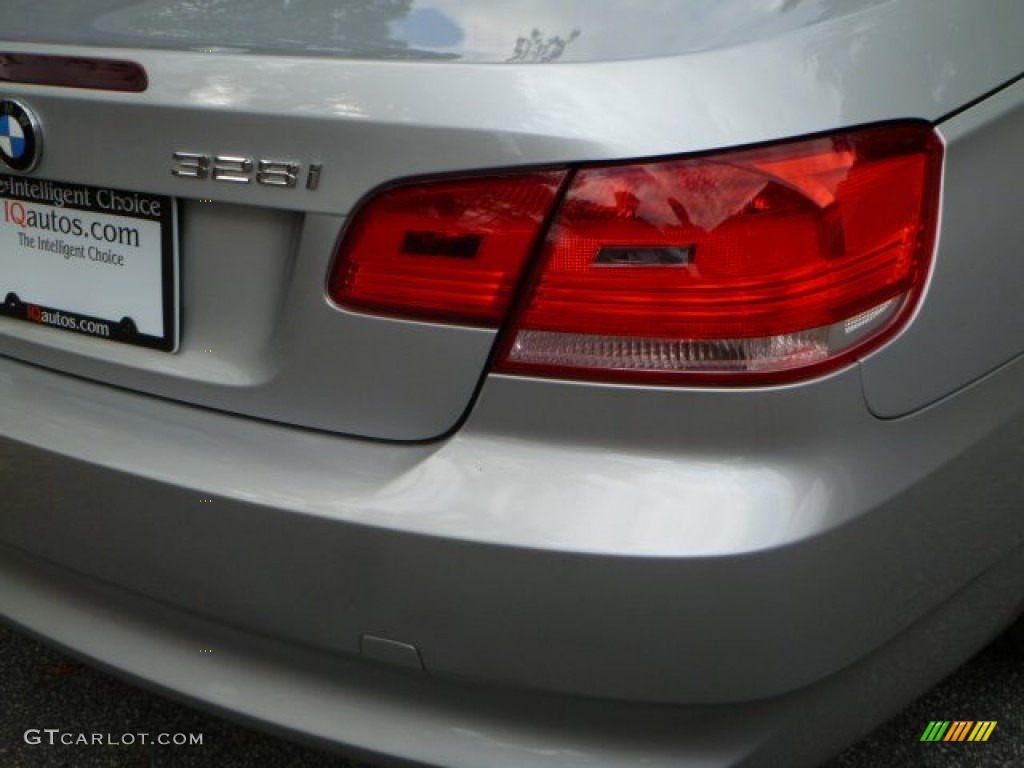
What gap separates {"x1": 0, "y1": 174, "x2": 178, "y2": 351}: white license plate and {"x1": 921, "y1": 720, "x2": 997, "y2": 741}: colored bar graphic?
1.58m

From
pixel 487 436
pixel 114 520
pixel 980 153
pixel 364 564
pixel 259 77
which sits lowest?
pixel 114 520

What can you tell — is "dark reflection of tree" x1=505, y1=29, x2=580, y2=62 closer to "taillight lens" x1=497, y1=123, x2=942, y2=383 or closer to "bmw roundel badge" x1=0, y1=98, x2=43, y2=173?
"taillight lens" x1=497, y1=123, x2=942, y2=383

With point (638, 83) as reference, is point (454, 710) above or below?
below

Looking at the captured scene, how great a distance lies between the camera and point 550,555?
1.39 m

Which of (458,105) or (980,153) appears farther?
(980,153)

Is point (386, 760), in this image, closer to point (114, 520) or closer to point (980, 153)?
point (114, 520)

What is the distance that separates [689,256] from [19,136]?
0.96 meters

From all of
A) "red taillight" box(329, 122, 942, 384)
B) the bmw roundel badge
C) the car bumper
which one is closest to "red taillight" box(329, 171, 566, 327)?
"red taillight" box(329, 122, 942, 384)

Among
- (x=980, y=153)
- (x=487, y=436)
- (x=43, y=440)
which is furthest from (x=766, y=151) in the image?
(x=43, y=440)

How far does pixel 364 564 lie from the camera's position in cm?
147

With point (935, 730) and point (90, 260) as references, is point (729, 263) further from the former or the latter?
point (935, 730)

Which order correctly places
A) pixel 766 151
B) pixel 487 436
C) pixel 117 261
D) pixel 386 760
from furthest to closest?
pixel 117 261
pixel 386 760
pixel 487 436
pixel 766 151

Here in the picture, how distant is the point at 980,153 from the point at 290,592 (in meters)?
1.03

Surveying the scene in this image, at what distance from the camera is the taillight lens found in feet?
4.49
